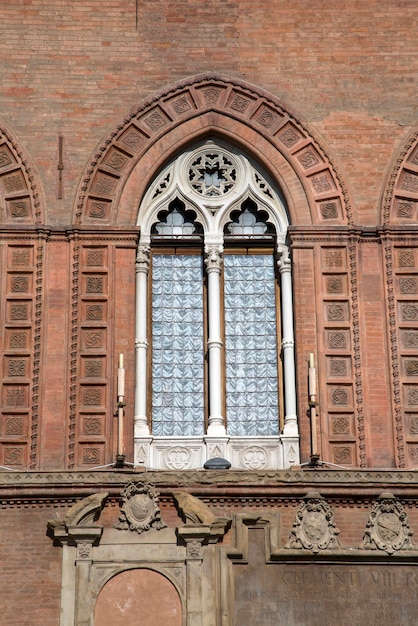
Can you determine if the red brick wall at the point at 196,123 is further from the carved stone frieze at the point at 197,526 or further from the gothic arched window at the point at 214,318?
the carved stone frieze at the point at 197,526

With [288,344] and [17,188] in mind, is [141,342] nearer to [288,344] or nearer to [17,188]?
[288,344]

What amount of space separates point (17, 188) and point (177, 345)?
124 inches

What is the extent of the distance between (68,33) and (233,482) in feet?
23.5

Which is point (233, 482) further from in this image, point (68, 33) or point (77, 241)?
point (68, 33)

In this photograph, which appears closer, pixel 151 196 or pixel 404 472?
pixel 404 472

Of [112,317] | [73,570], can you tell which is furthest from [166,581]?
[112,317]

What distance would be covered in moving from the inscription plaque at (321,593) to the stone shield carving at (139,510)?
3.84 feet

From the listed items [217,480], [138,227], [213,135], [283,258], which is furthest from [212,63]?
[217,480]

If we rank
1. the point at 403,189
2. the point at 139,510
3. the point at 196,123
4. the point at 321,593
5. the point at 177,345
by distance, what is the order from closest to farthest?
the point at 321,593 < the point at 139,510 < the point at 177,345 < the point at 403,189 < the point at 196,123

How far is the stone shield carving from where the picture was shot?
17375 millimetres

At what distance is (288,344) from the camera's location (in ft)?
63.0

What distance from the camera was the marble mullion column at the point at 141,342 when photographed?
18.8 m

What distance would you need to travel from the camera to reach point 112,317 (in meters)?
19.0

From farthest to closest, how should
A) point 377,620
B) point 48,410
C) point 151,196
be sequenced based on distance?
point 151,196 < point 48,410 < point 377,620
